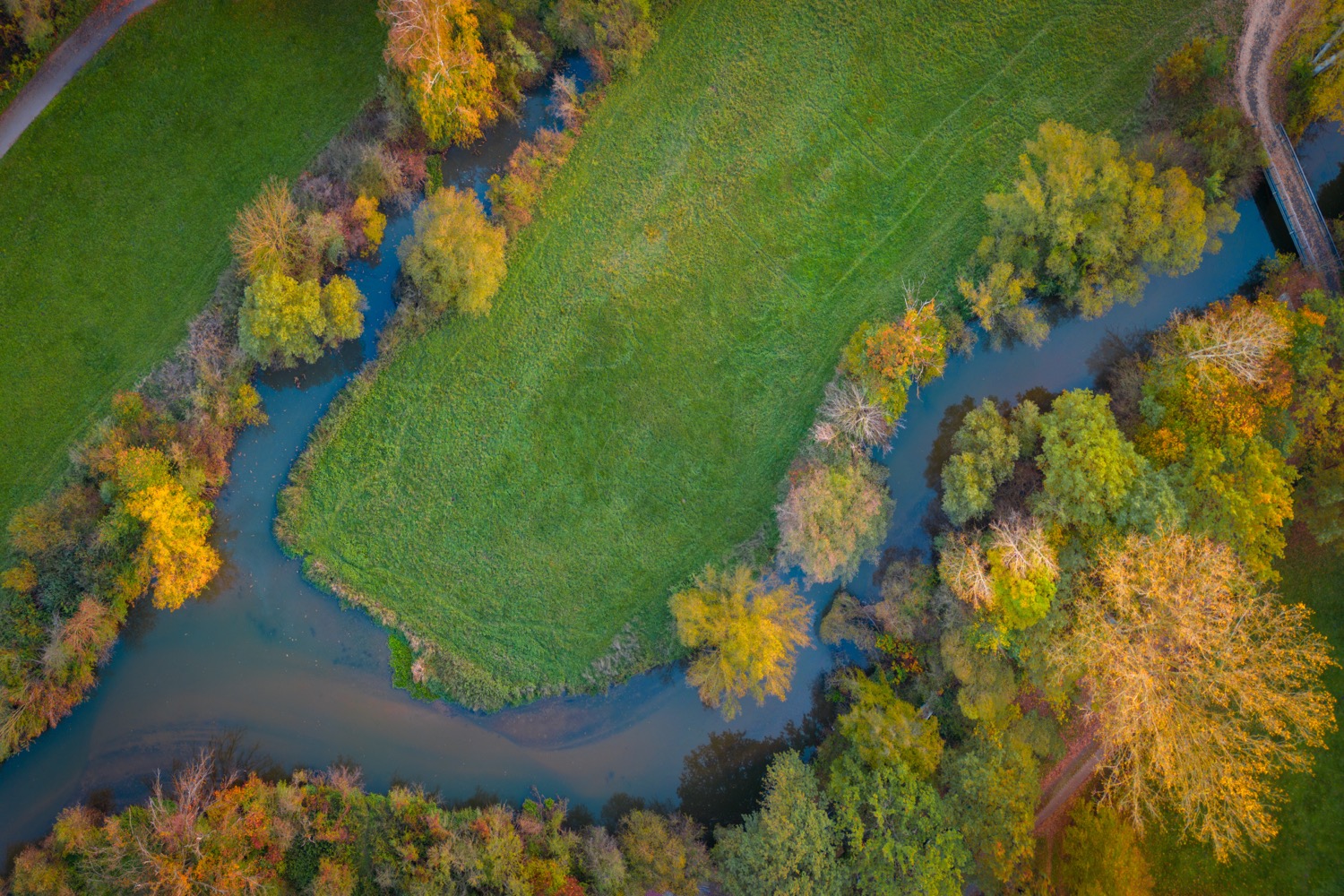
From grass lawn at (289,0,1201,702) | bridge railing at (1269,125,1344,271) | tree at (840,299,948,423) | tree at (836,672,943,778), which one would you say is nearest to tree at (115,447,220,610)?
grass lawn at (289,0,1201,702)

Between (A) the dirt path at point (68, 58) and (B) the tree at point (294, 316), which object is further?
(A) the dirt path at point (68, 58)

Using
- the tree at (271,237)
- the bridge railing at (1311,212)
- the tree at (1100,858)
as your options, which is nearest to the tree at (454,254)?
the tree at (271,237)

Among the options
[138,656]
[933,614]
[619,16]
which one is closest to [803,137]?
[619,16]

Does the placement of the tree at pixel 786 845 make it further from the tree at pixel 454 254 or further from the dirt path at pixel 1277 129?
A: the dirt path at pixel 1277 129

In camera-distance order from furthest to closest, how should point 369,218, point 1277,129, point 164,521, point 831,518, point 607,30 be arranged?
point 1277,129 < point 369,218 < point 607,30 < point 164,521 < point 831,518

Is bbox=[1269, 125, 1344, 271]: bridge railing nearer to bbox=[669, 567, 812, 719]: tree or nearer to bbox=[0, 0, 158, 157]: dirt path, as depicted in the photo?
bbox=[669, 567, 812, 719]: tree

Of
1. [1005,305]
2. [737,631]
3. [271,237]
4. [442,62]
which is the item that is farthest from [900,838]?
[442,62]

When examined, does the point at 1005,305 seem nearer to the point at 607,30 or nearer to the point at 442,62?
the point at 607,30

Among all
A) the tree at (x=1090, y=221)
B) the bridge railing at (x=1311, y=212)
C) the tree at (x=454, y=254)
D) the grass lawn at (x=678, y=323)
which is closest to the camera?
the tree at (x=1090, y=221)
